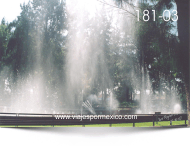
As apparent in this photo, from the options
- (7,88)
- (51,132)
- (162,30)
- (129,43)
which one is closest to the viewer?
(51,132)

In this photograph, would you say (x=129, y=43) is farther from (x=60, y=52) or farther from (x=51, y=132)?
(x=51, y=132)

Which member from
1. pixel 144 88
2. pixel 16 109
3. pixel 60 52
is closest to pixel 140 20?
pixel 144 88

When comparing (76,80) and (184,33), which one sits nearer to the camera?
(184,33)

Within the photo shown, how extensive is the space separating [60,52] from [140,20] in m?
13.6

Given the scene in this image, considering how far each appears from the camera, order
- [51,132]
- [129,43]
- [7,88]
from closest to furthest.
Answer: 1. [51,132]
2. [129,43]
3. [7,88]

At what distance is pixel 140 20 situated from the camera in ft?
40.3

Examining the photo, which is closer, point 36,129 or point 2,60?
point 36,129

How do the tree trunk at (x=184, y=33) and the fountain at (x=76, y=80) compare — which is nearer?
the tree trunk at (x=184, y=33)

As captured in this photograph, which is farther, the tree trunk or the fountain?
the fountain

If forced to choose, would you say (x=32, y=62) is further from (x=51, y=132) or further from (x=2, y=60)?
(x=51, y=132)

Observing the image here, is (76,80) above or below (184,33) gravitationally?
below

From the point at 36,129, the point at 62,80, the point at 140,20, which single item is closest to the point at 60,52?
the point at 62,80

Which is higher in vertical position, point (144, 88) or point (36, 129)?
point (144, 88)

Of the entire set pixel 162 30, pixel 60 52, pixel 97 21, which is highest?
pixel 97 21
